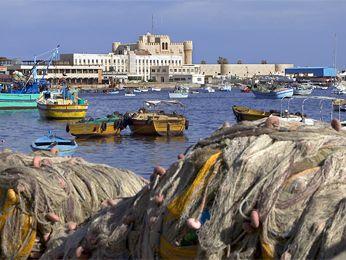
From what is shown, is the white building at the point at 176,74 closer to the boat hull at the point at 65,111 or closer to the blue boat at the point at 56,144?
the boat hull at the point at 65,111

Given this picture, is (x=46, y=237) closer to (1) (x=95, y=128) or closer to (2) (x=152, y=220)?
(2) (x=152, y=220)

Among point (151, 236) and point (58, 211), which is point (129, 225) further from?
point (58, 211)

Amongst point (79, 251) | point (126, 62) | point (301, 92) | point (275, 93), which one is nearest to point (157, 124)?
point (79, 251)

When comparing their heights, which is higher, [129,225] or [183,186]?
[183,186]

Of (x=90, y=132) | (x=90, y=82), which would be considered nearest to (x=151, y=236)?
(x=90, y=132)

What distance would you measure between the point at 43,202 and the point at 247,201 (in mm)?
2096

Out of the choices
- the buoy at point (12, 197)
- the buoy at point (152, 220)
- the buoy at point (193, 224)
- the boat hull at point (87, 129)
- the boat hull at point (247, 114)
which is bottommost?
the boat hull at point (87, 129)

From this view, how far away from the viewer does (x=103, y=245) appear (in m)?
4.50

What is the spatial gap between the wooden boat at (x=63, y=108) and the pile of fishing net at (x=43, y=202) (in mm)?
48429

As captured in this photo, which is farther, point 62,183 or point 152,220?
point 62,183

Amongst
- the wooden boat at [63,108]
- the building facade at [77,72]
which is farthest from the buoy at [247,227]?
the building facade at [77,72]

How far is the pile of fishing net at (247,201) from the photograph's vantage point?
12.2 feet

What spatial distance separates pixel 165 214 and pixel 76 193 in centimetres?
163

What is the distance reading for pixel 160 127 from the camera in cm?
3884
